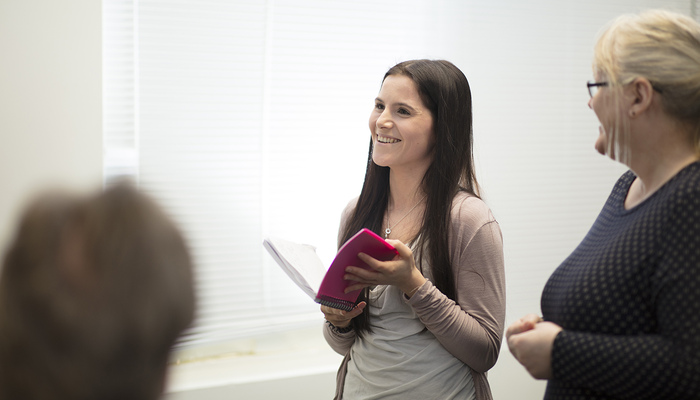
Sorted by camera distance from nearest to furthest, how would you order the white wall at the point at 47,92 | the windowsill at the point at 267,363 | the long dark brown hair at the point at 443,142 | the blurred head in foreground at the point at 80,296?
the blurred head in foreground at the point at 80,296 → the long dark brown hair at the point at 443,142 → the white wall at the point at 47,92 → the windowsill at the point at 267,363

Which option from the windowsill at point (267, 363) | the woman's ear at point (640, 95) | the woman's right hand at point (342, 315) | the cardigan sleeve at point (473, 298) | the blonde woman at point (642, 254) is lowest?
the windowsill at point (267, 363)

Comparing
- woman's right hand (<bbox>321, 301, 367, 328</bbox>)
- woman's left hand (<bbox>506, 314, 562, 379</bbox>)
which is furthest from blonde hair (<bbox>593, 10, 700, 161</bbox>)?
woman's right hand (<bbox>321, 301, 367, 328</bbox>)

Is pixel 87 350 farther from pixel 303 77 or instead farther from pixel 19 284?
pixel 303 77

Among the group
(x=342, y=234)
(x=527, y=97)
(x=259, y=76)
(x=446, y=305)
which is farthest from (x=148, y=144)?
(x=527, y=97)

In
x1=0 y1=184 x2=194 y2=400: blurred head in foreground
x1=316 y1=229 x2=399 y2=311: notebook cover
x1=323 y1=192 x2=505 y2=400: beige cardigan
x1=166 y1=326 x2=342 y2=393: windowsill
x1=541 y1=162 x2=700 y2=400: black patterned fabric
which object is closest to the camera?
x1=0 y1=184 x2=194 y2=400: blurred head in foreground

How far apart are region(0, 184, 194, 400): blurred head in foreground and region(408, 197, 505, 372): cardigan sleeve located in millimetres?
965

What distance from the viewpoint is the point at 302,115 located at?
2.83m

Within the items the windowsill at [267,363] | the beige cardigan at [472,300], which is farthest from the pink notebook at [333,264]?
the windowsill at [267,363]

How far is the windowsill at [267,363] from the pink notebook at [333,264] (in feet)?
4.14

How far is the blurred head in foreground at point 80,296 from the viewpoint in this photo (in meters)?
0.57

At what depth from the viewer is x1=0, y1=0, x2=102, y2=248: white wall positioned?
2242 mm

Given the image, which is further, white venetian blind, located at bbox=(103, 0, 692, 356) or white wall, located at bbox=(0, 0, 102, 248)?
white venetian blind, located at bbox=(103, 0, 692, 356)

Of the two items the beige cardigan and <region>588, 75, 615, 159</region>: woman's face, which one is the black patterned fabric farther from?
the beige cardigan

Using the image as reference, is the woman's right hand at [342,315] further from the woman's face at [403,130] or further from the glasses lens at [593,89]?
the glasses lens at [593,89]
